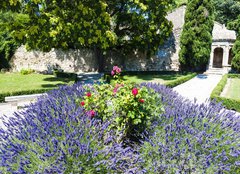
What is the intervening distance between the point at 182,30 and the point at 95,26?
35.4ft

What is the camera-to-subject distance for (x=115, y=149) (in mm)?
2852

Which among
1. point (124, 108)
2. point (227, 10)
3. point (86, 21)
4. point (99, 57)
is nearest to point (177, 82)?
point (86, 21)

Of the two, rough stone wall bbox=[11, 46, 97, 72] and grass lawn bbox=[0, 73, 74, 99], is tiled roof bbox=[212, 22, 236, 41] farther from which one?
grass lawn bbox=[0, 73, 74, 99]

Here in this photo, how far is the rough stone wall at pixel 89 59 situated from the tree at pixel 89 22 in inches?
119

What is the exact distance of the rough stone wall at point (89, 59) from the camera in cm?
2228

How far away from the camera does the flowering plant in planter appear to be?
11.6ft

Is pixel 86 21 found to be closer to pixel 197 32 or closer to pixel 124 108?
pixel 197 32

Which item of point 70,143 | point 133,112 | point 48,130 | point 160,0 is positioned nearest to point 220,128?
point 133,112

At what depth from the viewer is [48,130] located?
2865mm

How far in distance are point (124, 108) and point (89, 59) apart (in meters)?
19.7

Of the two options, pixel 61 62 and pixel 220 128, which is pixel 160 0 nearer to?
pixel 61 62

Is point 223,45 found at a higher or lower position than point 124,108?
higher

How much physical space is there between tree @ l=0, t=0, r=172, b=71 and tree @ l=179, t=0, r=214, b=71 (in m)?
2.67

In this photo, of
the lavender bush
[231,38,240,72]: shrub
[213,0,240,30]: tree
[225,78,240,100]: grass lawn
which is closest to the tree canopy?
[231,38,240,72]: shrub
